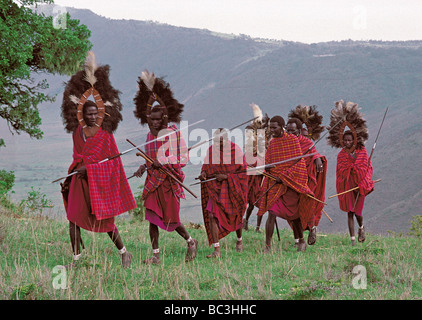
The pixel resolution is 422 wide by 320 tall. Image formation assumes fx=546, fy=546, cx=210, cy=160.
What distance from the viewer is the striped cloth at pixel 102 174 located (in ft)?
24.1

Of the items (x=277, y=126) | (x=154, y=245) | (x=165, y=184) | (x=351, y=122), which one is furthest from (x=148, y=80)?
(x=351, y=122)

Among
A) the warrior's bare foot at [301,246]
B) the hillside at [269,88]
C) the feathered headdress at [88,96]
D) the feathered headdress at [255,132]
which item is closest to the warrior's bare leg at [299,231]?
the warrior's bare foot at [301,246]

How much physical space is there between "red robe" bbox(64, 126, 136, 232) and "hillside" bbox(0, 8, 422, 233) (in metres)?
38.8

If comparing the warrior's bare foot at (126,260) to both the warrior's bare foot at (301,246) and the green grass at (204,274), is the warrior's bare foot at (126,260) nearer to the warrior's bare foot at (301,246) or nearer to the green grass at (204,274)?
the green grass at (204,274)

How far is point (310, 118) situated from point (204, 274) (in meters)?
6.18

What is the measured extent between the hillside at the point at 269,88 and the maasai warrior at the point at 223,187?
37048 millimetres

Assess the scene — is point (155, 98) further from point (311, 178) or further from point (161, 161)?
point (311, 178)

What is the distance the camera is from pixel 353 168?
36.1ft

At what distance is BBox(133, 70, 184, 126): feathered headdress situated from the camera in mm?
8320

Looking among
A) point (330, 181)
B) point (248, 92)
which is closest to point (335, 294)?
point (330, 181)

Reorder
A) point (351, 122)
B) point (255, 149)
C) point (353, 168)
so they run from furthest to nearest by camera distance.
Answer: point (255, 149) → point (351, 122) → point (353, 168)

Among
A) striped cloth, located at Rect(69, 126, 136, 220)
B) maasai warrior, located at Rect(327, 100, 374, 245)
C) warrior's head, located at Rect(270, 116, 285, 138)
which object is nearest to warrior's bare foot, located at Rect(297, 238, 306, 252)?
maasai warrior, located at Rect(327, 100, 374, 245)

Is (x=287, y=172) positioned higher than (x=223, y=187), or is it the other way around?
(x=287, y=172)

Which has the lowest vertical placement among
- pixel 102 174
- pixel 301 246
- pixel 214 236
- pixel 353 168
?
pixel 301 246
